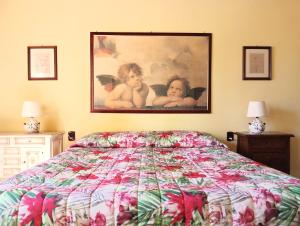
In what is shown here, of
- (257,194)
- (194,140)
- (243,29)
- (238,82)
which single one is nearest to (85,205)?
(257,194)

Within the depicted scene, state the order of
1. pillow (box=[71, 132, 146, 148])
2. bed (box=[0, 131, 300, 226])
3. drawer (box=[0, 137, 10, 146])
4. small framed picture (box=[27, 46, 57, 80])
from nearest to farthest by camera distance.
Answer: bed (box=[0, 131, 300, 226]) < pillow (box=[71, 132, 146, 148]) < drawer (box=[0, 137, 10, 146]) < small framed picture (box=[27, 46, 57, 80])

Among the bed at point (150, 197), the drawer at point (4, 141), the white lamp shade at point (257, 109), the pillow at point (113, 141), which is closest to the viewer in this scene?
the bed at point (150, 197)

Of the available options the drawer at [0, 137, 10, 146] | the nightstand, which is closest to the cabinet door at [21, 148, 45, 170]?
A: the nightstand

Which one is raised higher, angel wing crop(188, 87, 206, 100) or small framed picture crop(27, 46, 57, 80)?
small framed picture crop(27, 46, 57, 80)

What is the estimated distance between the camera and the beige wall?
11.9 ft

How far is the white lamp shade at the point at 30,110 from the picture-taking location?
132 inches

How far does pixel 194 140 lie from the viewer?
318 centimetres

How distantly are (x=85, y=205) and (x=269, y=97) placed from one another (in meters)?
3.05

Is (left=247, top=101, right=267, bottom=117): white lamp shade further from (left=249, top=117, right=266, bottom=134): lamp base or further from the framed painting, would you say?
the framed painting

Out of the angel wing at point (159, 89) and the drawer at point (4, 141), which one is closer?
the drawer at point (4, 141)

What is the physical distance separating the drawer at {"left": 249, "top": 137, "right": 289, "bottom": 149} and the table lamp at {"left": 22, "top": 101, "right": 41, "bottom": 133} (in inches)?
96.3

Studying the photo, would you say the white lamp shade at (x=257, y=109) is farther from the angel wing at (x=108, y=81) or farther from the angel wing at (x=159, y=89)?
the angel wing at (x=108, y=81)

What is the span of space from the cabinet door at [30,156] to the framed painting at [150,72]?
0.81 metres

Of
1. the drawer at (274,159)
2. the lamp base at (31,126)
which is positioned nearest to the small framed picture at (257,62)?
the drawer at (274,159)
